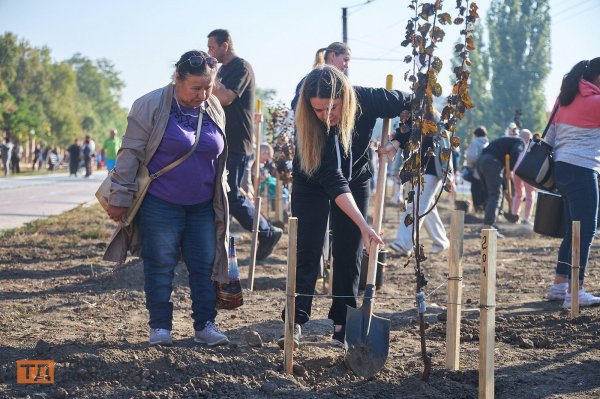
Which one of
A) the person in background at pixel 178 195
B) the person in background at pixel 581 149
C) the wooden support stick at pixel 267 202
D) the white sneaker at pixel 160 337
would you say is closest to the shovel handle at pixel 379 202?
the person in background at pixel 178 195

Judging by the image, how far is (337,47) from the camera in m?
6.28

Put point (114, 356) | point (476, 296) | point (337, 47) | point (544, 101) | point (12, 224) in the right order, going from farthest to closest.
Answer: point (544, 101)
point (12, 224)
point (476, 296)
point (337, 47)
point (114, 356)

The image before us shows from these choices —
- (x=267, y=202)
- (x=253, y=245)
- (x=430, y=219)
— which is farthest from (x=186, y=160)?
(x=267, y=202)

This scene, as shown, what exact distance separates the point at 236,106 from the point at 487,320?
460cm

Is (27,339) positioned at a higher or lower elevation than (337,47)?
lower

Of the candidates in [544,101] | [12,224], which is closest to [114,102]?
[544,101]

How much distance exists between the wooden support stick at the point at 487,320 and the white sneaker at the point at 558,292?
3.21m

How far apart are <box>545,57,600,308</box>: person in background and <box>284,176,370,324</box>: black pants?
2.15 meters

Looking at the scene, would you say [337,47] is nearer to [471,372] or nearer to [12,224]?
[471,372]

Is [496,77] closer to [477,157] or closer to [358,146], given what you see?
[477,157]

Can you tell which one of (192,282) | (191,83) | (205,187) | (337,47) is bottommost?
(192,282)

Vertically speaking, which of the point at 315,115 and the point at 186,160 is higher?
the point at 315,115

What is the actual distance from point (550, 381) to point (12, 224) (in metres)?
11.1

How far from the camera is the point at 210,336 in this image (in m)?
5.09
